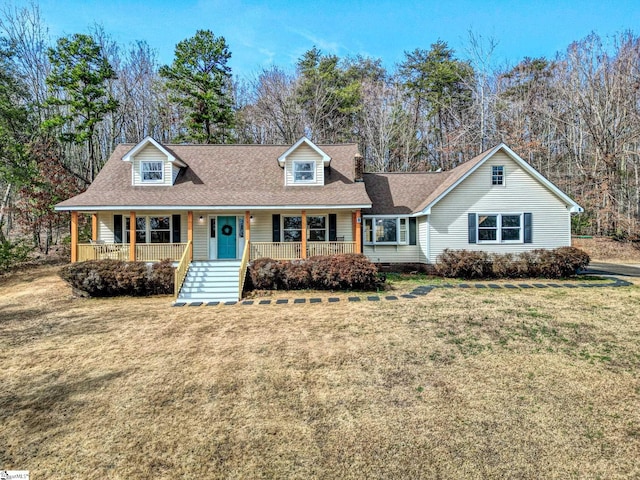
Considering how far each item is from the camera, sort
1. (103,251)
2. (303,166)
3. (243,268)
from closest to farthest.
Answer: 1. (243,268)
2. (103,251)
3. (303,166)

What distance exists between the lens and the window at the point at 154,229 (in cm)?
1549

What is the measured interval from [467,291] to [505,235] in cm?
530

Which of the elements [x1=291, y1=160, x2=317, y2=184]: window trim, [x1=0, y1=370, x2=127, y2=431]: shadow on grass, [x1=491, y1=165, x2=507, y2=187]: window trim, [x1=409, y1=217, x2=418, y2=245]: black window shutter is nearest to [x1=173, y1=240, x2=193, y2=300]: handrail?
[x1=291, y1=160, x2=317, y2=184]: window trim

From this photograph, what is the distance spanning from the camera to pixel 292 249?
14734 mm

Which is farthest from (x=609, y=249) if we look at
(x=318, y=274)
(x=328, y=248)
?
(x=318, y=274)

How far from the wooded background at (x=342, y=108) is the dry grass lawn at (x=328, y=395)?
19.9m

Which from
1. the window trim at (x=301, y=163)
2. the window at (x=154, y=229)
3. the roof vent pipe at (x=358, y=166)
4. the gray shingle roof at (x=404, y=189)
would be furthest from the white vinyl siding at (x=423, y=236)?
the window at (x=154, y=229)

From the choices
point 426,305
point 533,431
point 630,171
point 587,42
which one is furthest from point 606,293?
point 587,42

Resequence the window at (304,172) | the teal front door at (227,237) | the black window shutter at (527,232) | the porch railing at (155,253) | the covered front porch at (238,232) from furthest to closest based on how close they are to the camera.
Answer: the window at (304,172) → the teal front door at (227,237) → the black window shutter at (527,232) → the covered front porch at (238,232) → the porch railing at (155,253)

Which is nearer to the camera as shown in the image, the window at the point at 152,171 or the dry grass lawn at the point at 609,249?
the window at the point at 152,171

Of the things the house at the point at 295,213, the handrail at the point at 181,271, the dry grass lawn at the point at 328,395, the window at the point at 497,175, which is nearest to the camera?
the dry grass lawn at the point at 328,395

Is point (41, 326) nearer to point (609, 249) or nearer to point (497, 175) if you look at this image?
point (497, 175)

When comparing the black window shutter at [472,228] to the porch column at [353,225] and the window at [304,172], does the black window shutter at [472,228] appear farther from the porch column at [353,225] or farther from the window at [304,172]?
Answer: the window at [304,172]

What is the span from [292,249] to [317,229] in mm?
1931
